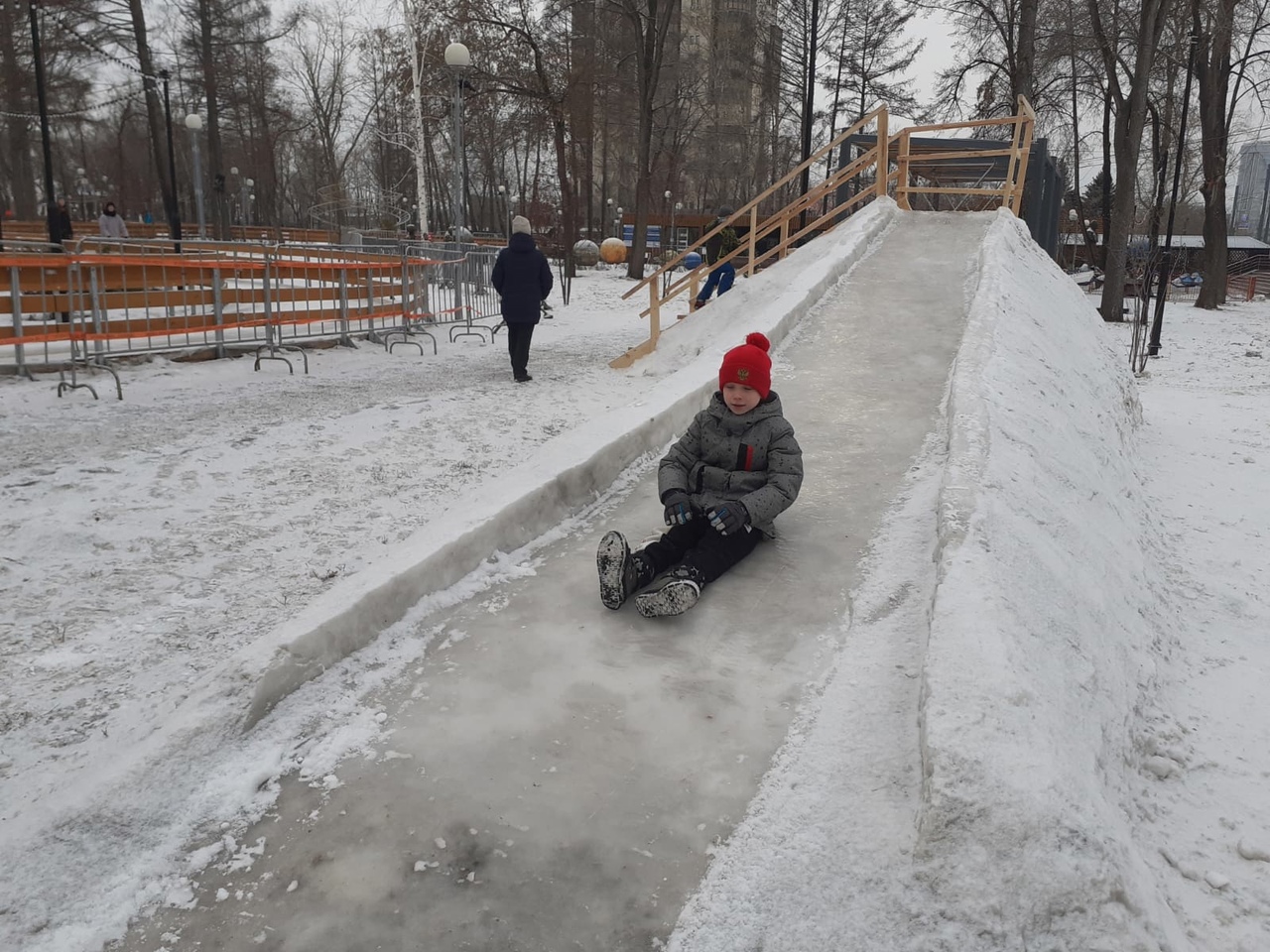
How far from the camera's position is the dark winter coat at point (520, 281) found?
10031mm

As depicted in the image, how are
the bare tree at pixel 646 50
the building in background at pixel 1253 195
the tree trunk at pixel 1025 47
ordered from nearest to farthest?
the tree trunk at pixel 1025 47, the bare tree at pixel 646 50, the building in background at pixel 1253 195

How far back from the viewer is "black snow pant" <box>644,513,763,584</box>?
11.8ft

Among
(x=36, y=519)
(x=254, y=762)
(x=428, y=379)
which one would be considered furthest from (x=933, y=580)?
(x=428, y=379)

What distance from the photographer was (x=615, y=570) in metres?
3.42

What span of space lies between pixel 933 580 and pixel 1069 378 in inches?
142

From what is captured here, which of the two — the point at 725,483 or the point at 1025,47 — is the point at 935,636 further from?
the point at 1025,47

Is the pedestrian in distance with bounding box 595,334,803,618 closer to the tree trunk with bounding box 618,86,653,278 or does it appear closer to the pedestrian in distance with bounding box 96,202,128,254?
the pedestrian in distance with bounding box 96,202,128,254

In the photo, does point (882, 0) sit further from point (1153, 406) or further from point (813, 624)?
point (813, 624)

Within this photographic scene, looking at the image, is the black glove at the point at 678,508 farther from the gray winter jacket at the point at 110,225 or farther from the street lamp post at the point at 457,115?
the gray winter jacket at the point at 110,225

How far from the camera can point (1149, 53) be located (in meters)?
17.3

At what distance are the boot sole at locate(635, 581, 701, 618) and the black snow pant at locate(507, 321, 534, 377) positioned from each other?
6969mm

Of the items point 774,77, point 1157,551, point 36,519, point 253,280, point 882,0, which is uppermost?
point 882,0

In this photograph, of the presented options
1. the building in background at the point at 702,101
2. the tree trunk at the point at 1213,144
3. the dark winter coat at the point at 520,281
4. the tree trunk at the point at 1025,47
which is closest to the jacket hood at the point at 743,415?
the dark winter coat at the point at 520,281

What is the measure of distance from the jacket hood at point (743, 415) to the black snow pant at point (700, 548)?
17.0 inches
